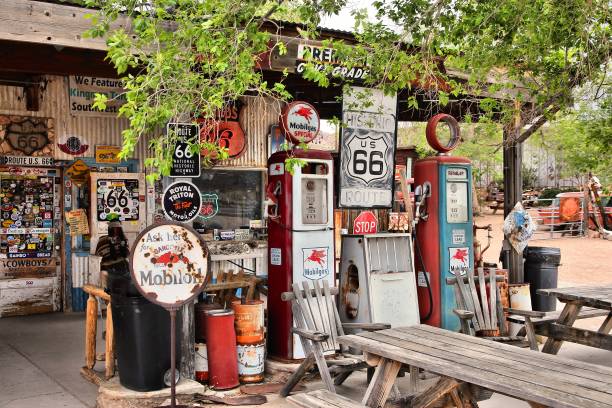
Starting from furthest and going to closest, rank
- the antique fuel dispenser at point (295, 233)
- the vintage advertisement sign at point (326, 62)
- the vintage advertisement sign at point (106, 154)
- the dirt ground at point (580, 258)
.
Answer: the dirt ground at point (580, 258) < the vintage advertisement sign at point (106, 154) < the vintage advertisement sign at point (326, 62) < the antique fuel dispenser at point (295, 233)

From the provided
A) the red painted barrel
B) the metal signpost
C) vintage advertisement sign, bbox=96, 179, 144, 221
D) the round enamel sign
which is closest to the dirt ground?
the round enamel sign

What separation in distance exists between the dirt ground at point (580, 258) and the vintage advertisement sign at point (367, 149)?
228 inches

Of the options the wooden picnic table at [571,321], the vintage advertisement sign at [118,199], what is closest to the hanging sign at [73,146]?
the vintage advertisement sign at [118,199]

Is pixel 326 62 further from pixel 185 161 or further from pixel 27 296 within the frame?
pixel 27 296

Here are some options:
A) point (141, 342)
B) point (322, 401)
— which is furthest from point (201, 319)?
point (322, 401)

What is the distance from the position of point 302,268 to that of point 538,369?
311 centimetres

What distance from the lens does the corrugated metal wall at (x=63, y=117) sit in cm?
932

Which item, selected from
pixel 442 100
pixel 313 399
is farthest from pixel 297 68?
pixel 313 399

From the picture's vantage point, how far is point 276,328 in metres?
6.97

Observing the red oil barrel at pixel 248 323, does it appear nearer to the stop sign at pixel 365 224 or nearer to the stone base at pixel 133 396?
the stone base at pixel 133 396

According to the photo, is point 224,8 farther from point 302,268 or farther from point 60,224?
point 60,224

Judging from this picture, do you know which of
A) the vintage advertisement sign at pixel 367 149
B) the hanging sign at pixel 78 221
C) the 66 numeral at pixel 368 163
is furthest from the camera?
the hanging sign at pixel 78 221

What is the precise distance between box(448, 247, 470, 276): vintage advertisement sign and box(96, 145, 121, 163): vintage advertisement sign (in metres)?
5.08

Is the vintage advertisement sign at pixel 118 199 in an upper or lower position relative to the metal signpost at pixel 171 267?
upper
